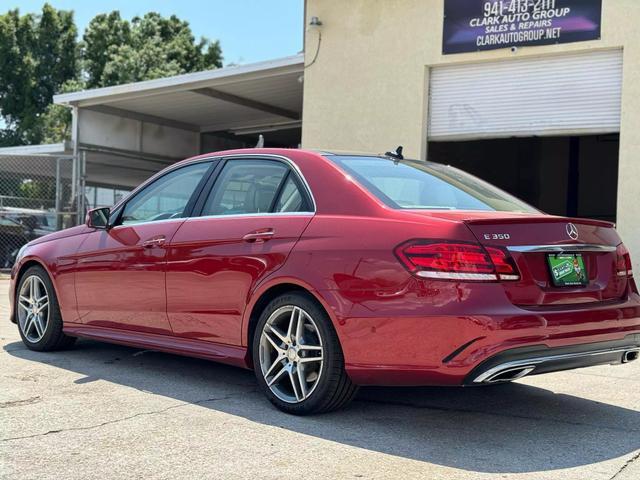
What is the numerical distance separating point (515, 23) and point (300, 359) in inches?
330

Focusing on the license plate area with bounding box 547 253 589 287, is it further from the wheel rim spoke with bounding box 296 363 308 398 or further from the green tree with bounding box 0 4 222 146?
the green tree with bounding box 0 4 222 146

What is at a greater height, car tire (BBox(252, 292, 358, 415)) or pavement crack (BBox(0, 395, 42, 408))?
car tire (BBox(252, 292, 358, 415))

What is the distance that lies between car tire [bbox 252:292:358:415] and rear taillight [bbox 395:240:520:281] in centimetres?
68

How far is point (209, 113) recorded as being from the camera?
19547mm

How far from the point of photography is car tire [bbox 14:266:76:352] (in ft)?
20.9

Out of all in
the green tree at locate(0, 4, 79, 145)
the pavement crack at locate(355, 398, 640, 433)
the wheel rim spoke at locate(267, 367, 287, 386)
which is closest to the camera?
the pavement crack at locate(355, 398, 640, 433)

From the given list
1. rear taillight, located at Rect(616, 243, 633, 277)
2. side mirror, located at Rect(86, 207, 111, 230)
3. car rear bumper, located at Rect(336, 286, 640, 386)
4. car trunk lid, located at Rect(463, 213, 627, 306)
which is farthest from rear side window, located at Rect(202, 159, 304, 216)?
rear taillight, located at Rect(616, 243, 633, 277)

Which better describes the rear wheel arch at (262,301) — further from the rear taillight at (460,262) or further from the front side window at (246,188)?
the rear taillight at (460,262)

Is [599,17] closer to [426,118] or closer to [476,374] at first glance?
[426,118]

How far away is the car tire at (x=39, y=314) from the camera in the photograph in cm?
638

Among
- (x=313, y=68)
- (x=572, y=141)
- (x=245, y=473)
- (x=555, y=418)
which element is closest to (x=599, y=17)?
(x=313, y=68)

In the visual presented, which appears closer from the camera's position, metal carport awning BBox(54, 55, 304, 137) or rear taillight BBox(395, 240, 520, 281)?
rear taillight BBox(395, 240, 520, 281)

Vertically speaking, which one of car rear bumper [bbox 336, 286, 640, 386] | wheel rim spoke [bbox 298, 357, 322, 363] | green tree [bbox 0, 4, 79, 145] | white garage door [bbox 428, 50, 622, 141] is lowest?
wheel rim spoke [bbox 298, 357, 322, 363]

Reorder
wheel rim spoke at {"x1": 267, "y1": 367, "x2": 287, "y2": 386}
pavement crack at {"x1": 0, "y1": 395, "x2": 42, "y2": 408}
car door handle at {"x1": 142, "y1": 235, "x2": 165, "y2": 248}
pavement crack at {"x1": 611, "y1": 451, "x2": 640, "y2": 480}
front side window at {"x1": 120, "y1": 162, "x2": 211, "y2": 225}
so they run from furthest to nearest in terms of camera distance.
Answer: front side window at {"x1": 120, "y1": 162, "x2": 211, "y2": 225}, car door handle at {"x1": 142, "y1": 235, "x2": 165, "y2": 248}, pavement crack at {"x1": 0, "y1": 395, "x2": 42, "y2": 408}, wheel rim spoke at {"x1": 267, "y1": 367, "x2": 287, "y2": 386}, pavement crack at {"x1": 611, "y1": 451, "x2": 640, "y2": 480}
